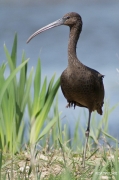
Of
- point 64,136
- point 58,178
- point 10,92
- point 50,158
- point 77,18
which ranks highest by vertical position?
point 77,18

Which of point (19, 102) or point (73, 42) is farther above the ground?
point (73, 42)

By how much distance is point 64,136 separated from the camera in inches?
182

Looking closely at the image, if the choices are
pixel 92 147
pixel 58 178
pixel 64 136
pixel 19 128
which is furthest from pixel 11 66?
pixel 58 178

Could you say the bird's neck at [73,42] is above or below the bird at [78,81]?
above

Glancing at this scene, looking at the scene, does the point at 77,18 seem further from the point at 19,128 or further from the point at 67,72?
the point at 19,128

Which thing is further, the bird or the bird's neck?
the bird's neck

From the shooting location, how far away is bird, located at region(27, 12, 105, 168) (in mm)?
4328

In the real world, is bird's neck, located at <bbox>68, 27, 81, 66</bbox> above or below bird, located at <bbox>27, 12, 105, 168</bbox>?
above

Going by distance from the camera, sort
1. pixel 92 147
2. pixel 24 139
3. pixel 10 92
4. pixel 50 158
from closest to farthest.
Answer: pixel 50 158 < pixel 10 92 < pixel 24 139 < pixel 92 147

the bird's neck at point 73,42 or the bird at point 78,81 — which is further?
the bird's neck at point 73,42

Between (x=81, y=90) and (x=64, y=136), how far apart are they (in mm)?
521

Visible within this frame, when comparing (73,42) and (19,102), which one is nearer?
(19,102)

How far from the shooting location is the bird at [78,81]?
433cm

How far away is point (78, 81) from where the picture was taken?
4.32 m
